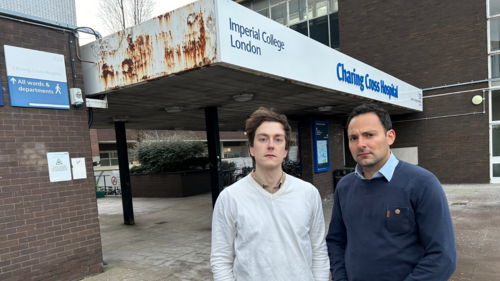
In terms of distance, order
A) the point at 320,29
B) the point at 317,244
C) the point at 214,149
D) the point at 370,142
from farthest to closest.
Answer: the point at 320,29 < the point at 214,149 < the point at 317,244 < the point at 370,142

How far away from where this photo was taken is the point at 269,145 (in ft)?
5.82

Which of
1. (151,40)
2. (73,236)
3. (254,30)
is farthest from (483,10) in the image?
(73,236)

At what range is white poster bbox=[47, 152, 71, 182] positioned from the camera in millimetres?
4195

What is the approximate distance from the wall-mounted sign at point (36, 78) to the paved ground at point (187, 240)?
2586 mm

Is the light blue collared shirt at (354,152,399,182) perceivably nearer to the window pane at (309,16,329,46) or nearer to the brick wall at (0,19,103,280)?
the brick wall at (0,19,103,280)

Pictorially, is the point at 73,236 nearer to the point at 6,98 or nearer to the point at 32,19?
the point at 6,98

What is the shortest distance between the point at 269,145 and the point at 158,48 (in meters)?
2.89

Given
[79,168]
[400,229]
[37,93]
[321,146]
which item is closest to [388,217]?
[400,229]

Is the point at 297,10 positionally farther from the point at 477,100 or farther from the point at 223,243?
the point at 223,243

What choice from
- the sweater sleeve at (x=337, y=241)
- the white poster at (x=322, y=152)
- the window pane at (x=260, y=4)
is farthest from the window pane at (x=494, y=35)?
the sweater sleeve at (x=337, y=241)

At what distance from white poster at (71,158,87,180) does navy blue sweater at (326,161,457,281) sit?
3972mm

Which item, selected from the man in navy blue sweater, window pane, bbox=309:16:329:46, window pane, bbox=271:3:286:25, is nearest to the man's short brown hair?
the man in navy blue sweater

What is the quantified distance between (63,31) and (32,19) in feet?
1.37

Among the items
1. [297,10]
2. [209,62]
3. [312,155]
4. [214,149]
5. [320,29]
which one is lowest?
[312,155]
